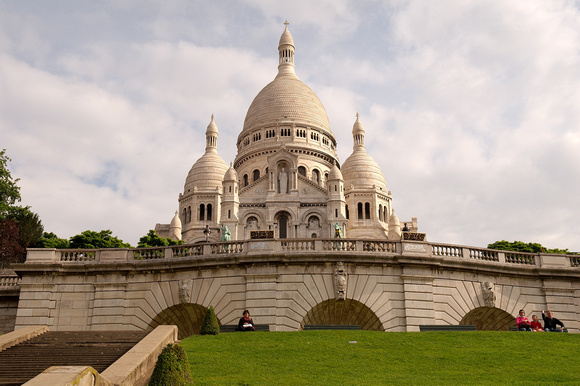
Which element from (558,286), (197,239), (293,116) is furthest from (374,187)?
(558,286)

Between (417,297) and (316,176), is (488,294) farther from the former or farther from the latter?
(316,176)

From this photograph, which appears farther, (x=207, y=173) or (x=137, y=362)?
(x=207, y=173)

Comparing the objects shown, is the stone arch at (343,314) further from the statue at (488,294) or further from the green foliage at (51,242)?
the green foliage at (51,242)

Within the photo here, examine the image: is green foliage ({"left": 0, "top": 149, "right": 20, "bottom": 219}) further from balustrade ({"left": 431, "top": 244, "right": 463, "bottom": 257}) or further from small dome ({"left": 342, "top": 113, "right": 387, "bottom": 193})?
small dome ({"left": 342, "top": 113, "right": 387, "bottom": 193})

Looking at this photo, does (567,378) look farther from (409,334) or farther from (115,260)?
(115,260)

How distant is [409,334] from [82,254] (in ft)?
49.0

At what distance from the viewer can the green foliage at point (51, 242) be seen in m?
55.7

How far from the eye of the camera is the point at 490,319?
28.8 meters

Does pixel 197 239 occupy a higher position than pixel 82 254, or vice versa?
pixel 197 239

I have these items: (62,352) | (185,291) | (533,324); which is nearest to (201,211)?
(185,291)

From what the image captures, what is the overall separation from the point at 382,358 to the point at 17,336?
10.9 meters

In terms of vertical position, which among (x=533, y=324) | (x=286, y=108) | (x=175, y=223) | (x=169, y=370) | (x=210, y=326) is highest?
(x=286, y=108)

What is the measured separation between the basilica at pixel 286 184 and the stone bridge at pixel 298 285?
59.9m

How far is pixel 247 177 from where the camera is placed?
111188 millimetres
